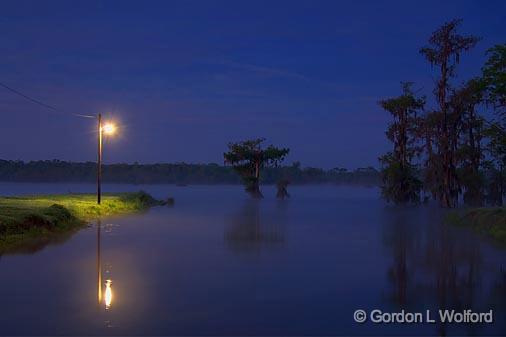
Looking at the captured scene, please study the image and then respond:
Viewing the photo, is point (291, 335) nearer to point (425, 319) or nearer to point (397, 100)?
point (425, 319)

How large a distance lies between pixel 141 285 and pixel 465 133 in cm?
4536

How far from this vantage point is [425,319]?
9.48m

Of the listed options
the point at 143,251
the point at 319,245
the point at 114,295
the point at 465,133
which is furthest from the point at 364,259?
the point at 465,133

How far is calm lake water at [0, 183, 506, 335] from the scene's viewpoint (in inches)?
359

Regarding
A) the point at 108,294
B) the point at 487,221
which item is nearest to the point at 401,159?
the point at 487,221

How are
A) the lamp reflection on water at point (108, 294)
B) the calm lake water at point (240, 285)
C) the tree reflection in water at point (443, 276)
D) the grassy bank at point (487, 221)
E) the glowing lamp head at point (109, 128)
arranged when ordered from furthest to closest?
the glowing lamp head at point (109, 128), the grassy bank at point (487, 221), the tree reflection in water at point (443, 276), the lamp reflection on water at point (108, 294), the calm lake water at point (240, 285)

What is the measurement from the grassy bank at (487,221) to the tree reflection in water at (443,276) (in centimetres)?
138

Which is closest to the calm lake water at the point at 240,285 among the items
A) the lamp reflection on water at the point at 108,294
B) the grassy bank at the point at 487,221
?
the lamp reflection on water at the point at 108,294

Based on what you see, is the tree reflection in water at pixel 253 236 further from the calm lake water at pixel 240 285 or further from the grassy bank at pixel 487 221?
the grassy bank at pixel 487 221

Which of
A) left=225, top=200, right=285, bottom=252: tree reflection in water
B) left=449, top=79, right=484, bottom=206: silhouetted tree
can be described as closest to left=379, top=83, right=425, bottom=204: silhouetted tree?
left=449, top=79, right=484, bottom=206: silhouetted tree

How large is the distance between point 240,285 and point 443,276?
229 inches

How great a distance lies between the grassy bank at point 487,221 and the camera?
81.4 feet

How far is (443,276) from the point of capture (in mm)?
14172

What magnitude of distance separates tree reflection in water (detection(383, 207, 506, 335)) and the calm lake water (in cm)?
4
